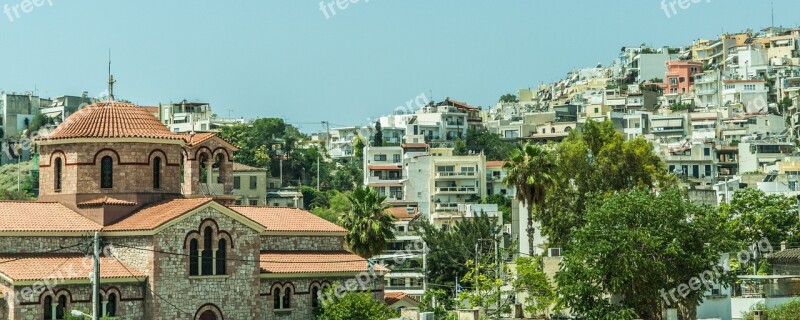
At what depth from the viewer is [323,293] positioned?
190 feet

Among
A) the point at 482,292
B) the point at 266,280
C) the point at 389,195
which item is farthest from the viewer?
the point at 389,195

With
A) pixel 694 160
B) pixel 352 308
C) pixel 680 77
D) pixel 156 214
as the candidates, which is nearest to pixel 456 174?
Answer: pixel 694 160

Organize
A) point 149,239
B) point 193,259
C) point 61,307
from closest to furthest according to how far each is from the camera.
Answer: point 61,307, point 149,239, point 193,259

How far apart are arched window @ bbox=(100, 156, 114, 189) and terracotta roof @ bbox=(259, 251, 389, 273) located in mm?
7010

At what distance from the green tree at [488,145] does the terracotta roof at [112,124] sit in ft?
294

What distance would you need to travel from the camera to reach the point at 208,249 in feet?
176

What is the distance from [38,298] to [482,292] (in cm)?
2316

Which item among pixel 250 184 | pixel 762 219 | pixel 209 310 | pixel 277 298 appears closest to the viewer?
pixel 209 310

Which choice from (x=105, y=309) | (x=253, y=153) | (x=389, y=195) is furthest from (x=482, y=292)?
(x=253, y=153)

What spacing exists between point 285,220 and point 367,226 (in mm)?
6960

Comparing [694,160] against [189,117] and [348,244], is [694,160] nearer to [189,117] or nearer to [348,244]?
[189,117]

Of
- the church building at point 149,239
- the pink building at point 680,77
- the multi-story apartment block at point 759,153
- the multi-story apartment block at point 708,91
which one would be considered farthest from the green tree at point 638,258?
the pink building at point 680,77

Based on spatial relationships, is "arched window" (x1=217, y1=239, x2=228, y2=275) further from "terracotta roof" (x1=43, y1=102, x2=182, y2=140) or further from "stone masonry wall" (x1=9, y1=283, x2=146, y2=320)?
"terracotta roof" (x1=43, y1=102, x2=182, y2=140)

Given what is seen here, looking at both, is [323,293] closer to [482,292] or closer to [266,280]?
[266,280]
